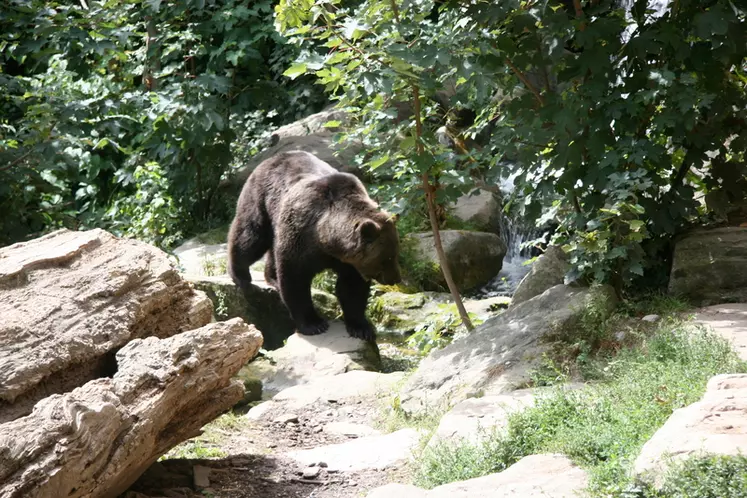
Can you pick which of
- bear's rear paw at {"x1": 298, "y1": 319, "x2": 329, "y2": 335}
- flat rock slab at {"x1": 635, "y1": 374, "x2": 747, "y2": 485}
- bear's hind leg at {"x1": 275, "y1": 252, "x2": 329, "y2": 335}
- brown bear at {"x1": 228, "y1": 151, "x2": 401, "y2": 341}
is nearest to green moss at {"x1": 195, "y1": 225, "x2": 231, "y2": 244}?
brown bear at {"x1": 228, "y1": 151, "x2": 401, "y2": 341}

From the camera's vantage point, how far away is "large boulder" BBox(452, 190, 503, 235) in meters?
Result: 11.9

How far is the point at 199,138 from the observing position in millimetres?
11602

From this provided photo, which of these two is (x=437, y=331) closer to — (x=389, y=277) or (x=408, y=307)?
(x=389, y=277)

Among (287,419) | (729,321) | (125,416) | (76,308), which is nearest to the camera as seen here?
(125,416)

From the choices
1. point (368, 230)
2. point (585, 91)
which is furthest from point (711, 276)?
point (368, 230)

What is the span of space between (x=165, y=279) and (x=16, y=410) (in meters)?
1.15

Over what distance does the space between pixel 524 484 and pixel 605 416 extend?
2.55ft

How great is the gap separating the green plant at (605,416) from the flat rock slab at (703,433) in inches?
9.6

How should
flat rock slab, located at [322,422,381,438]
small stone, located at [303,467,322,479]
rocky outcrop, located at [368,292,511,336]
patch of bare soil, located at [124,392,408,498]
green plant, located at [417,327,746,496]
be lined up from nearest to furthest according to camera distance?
green plant, located at [417,327,746,496]
patch of bare soil, located at [124,392,408,498]
small stone, located at [303,467,322,479]
flat rock slab, located at [322,422,381,438]
rocky outcrop, located at [368,292,511,336]

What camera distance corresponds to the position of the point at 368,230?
26.7 feet

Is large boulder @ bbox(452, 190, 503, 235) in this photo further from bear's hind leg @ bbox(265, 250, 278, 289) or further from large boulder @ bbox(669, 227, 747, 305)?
large boulder @ bbox(669, 227, 747, 305)

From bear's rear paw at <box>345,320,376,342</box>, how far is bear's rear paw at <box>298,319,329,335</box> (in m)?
0.25

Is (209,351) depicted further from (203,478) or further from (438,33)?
(438,33)

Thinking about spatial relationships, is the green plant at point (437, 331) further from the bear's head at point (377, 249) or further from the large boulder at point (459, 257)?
the large boulder at point (459, 257)
